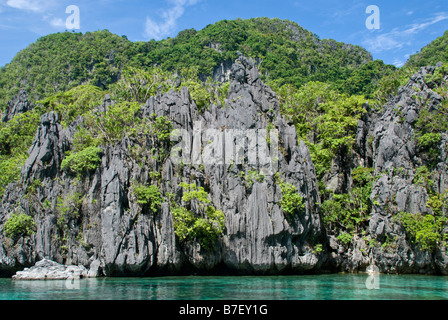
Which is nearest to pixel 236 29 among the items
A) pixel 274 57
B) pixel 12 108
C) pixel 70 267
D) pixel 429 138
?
pixel 274 57

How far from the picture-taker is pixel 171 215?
31719mm

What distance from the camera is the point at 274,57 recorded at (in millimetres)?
83438

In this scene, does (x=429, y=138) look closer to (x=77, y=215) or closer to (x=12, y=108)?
(x=77, y=215)

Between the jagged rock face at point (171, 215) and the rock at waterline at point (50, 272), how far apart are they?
103 centimetres

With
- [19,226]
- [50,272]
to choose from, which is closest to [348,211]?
[50,272]

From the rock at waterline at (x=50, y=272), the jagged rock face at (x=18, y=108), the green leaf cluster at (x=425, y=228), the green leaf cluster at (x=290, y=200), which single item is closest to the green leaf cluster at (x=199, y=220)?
the green leaf cluster at (x=290, y=200)

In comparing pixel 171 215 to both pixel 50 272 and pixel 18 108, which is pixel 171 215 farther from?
pixel 18 108

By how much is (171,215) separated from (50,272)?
9.65m

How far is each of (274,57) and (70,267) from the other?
6420 centimetres

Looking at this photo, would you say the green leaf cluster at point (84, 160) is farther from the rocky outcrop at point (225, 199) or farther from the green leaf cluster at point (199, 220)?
the green leaf cluster at point (199, 220)

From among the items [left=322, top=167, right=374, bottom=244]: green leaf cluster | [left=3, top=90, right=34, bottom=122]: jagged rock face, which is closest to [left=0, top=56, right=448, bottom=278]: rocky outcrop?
[left=322, top=167, right=374, bottom=244]: green leaf cluster

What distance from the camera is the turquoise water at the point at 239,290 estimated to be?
19.7m

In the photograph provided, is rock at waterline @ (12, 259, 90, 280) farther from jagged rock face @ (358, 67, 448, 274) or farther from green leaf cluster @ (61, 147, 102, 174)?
jagged rock face @ (358, 67, 448, 274)

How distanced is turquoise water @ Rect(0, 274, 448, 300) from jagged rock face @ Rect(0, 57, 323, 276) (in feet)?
13.8
